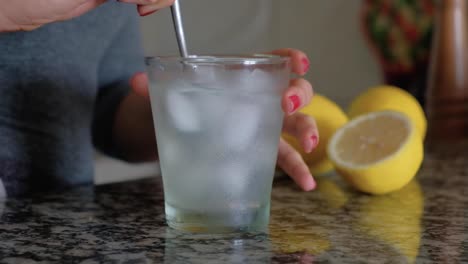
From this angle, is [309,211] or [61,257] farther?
[309,211]

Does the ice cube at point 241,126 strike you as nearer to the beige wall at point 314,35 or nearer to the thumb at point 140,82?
the thumb at point 140,82

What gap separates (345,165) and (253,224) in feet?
0.82

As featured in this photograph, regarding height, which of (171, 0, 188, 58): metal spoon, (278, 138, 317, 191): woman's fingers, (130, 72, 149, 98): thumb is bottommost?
(278, 138, 317, 191): woman's fingers

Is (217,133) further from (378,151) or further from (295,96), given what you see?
(378,151)

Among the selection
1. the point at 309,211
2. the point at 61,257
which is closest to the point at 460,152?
the point at 309,211

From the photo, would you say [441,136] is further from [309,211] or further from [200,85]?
[200,85]

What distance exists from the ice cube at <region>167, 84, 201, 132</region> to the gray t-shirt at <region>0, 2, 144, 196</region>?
1.17ft

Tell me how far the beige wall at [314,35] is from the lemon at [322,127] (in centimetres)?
118

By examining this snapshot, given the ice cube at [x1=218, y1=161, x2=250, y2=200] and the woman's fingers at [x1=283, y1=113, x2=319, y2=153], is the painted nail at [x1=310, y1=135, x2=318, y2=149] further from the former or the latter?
the ice cube at [x1=218, y1=161, x2=250, y2=200]

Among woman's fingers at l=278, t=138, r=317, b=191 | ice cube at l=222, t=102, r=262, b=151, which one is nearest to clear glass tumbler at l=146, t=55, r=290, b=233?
ice cube at l=222, t=102, r=262, b=151

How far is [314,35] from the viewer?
7.06ft

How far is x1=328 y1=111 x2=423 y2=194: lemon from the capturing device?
77 cm

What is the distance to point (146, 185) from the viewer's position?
0.85 meters

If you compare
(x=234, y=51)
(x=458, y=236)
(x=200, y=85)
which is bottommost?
(x=458, y=236)
